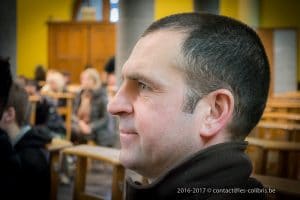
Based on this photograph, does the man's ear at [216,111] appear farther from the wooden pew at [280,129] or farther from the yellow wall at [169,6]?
the yellow wall at [169,6]

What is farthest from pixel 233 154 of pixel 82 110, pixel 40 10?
pixel 40 10

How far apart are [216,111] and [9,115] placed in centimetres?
126

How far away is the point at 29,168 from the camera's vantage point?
1.69m

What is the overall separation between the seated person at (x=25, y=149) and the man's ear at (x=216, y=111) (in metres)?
1.15

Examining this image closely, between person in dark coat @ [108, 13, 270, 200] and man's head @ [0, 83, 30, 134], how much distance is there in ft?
3.81

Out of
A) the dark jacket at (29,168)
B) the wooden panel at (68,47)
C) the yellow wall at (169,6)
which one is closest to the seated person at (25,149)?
the dark jacket at (29,168)

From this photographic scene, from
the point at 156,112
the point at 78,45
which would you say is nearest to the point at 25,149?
the point at 156,112

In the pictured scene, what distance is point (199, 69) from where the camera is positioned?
0.63 m

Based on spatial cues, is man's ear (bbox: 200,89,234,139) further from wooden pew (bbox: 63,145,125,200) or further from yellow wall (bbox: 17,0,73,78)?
yellow wall (bbox: 17,0,73,78)

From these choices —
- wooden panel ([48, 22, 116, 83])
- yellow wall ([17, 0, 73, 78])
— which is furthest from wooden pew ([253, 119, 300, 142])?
wooden panel ([48, 22, 116, 83])

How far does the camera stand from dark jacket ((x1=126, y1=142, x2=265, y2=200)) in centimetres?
63

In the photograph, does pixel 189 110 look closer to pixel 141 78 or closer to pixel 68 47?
pixel 141 78

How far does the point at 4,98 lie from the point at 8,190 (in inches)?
12.8

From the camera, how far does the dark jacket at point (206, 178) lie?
2.07ft
